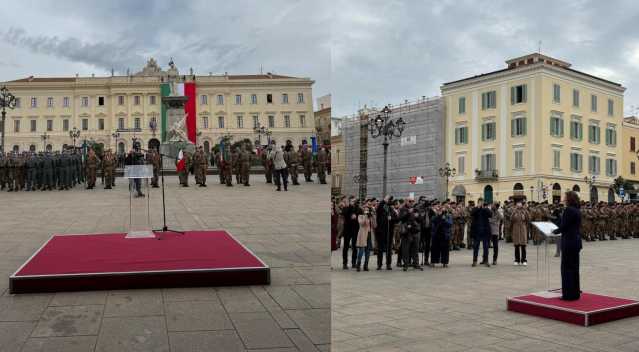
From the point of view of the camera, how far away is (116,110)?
16062 millimetres

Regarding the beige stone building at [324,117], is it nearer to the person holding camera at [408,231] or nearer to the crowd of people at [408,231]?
the crowd of people at [408,231]

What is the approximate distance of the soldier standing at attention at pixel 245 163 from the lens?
17344mm

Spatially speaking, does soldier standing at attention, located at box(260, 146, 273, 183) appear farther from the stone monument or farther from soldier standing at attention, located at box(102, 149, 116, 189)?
soldier standing at attention, located at box(102, 149, 116, 189)

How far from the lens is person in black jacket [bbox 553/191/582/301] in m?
5.92

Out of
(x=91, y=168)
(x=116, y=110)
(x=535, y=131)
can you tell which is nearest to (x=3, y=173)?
(x=91, y=168)

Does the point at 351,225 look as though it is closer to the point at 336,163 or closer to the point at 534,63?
the point at 336,163

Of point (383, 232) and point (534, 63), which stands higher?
point (534, 63)

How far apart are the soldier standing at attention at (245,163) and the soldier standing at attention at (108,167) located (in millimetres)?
3547

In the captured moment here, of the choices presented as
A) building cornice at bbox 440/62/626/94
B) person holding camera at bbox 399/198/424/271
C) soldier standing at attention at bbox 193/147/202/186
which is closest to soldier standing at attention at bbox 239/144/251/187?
soldier standing at attention at bbox 193/147/202/186

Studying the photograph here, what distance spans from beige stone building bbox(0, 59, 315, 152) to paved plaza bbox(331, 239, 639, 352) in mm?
2466

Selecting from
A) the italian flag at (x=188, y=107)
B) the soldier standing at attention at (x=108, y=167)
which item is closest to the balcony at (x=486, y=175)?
the italian flag at (x=188, y=107)

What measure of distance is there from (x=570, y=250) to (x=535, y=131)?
2442 cm

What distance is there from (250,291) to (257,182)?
1515cm

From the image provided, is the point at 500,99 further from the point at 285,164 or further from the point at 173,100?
the point at 173,100
